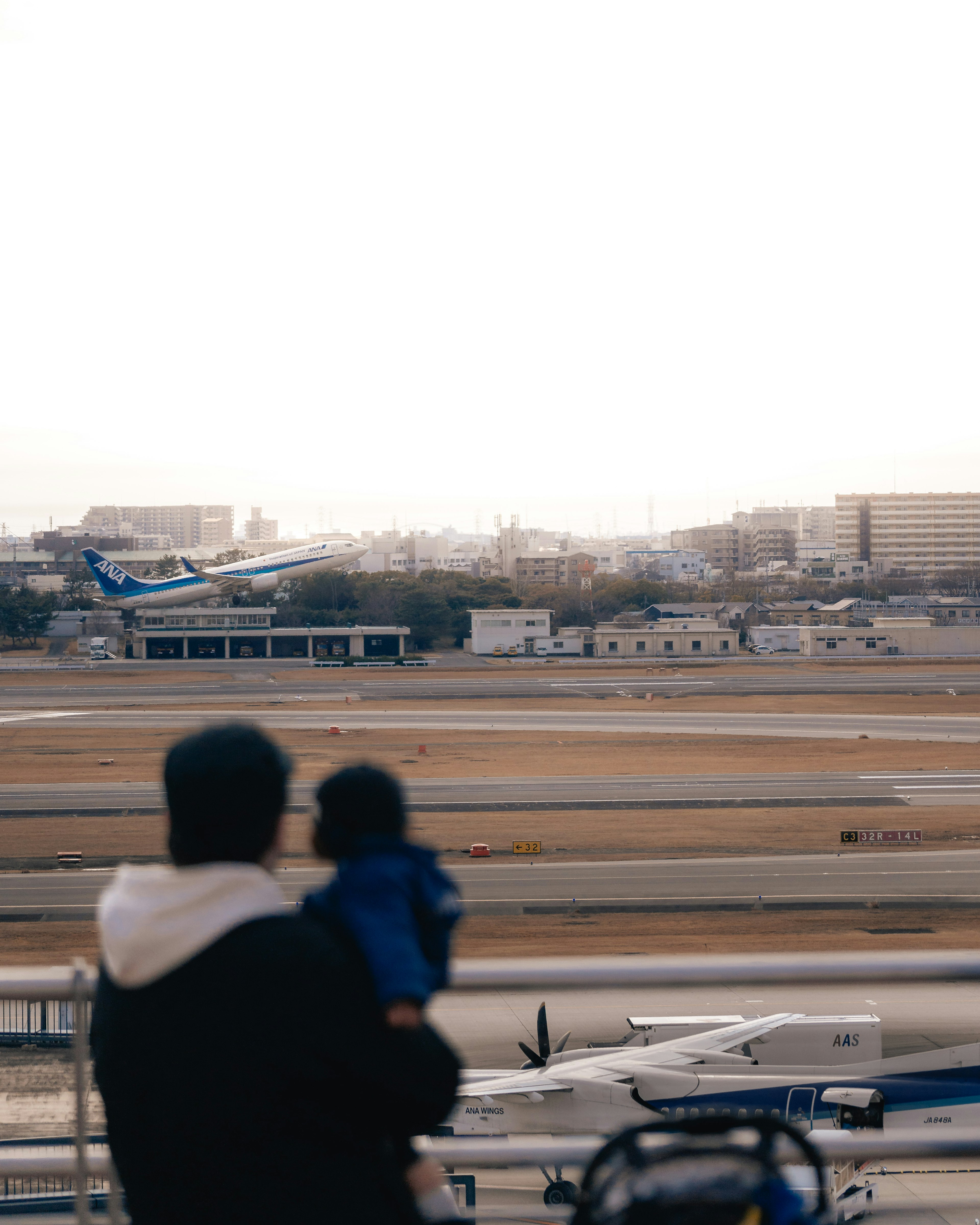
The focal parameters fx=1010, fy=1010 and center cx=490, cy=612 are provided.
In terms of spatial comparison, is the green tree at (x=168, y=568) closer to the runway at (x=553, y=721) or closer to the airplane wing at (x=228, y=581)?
the airplane wing at (x=228, y=581)

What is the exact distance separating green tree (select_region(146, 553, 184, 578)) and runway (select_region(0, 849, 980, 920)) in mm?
85528

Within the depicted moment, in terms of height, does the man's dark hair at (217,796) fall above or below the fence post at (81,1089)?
above

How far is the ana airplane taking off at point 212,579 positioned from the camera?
6856 centimetres

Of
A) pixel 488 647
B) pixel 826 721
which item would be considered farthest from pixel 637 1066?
pixel 488 647

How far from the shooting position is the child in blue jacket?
159 centimetres

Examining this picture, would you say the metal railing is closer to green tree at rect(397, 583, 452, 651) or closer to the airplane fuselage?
the airplane fuselage

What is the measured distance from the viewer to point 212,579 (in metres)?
69.0

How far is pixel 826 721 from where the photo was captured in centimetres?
3900

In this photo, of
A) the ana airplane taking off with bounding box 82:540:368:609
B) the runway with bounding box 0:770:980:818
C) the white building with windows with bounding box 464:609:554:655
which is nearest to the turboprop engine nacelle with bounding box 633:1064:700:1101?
the runway with bounding box 0:770:980:818

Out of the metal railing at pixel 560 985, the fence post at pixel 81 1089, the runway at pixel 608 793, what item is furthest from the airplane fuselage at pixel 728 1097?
the runway at pixel 608 793

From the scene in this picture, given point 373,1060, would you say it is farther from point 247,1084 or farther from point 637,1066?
point 637,1066

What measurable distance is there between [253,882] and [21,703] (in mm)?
49447

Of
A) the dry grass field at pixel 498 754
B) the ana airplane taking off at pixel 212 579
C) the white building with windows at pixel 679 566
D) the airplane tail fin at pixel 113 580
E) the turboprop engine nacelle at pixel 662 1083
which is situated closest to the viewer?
the turboprop engine nacelle at pixel 662 1083

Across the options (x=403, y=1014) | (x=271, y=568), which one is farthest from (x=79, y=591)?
(x=403, y=1014)
